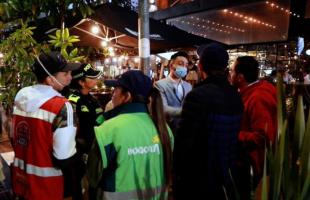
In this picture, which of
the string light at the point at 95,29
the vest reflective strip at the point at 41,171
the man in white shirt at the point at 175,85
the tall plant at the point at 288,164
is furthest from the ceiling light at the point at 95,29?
the tall plant at the point at 288,164

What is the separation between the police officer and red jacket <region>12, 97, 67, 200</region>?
0.49m

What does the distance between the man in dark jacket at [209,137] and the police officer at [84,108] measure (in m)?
0.98

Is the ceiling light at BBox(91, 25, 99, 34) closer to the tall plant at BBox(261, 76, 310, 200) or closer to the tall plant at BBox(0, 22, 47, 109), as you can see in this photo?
the tall plant at BBox(0, 22, 47, 109)

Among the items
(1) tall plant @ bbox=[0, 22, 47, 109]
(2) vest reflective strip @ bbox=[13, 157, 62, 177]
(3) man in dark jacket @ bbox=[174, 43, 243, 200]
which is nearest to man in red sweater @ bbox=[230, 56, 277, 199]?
(3) man in dark jacket @ bbox=[174, 43, 243, 200]

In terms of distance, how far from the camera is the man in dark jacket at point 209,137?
2.38m

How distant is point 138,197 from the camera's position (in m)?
2.03

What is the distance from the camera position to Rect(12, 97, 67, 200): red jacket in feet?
7.54

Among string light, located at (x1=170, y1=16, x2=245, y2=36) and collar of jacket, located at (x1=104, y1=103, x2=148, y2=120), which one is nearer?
collar of jacket, located at (x1=104, y1=103, x2=148, y2=120)

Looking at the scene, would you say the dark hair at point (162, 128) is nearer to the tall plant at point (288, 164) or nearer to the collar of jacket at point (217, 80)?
the collar of jacket at point (217, 80)

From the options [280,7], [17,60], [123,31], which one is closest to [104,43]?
[123,31]

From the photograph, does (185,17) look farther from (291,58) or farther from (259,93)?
(259,93)

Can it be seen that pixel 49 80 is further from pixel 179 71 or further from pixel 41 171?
pixel 179 71

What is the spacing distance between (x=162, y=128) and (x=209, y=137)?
18.3 inches

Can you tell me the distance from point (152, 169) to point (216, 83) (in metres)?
0.89
